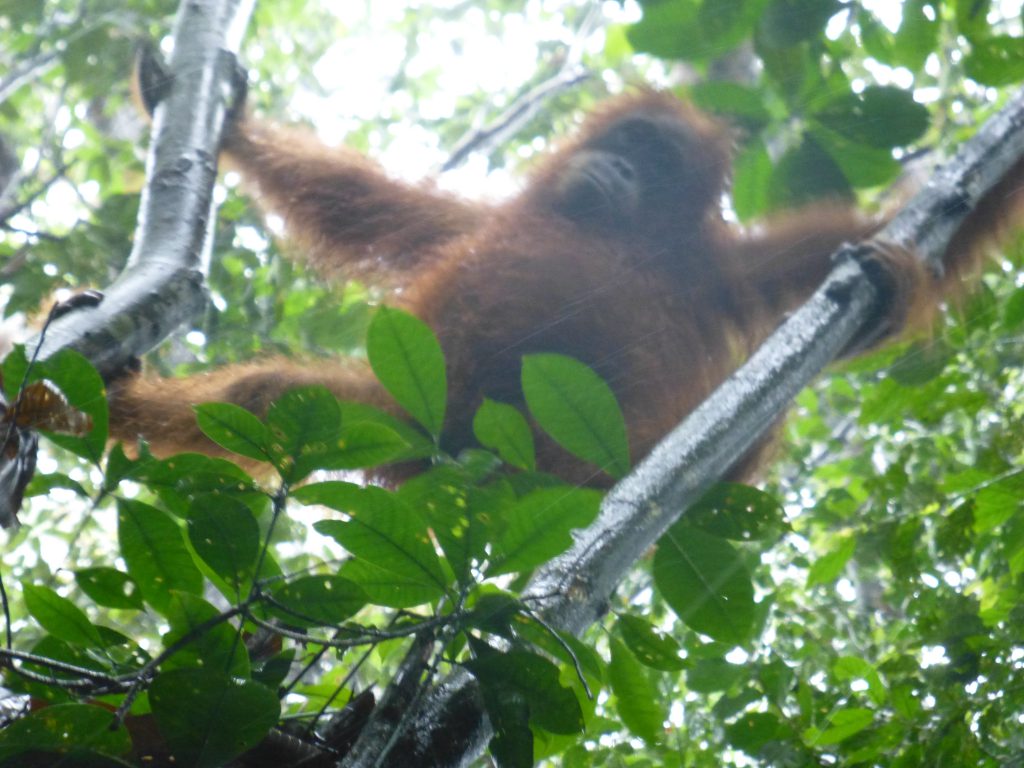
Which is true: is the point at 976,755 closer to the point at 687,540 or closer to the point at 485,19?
the point at 687,540

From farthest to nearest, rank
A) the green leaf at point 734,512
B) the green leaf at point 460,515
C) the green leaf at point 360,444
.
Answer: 1. the green leaf at point 734,512
2. the green leaf at point 360,444
3. the green leaf at point 460,515

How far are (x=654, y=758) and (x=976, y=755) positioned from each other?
812mm

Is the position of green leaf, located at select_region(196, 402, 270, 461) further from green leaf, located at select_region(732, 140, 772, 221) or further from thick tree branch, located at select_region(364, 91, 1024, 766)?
green leaf, located at select_region(732, 140, 772, 221)

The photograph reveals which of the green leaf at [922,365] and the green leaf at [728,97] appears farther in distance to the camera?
the green leaf at [728,97]

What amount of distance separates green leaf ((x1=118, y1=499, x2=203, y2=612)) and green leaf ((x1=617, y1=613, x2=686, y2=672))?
1.86 ft

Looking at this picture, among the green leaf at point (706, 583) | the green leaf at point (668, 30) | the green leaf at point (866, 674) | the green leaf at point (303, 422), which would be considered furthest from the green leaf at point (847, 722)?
the green leaf at point (668, 30)

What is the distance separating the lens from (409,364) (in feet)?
4.58

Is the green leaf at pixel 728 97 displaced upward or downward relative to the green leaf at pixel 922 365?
upward

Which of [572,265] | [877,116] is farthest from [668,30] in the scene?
[572,265]

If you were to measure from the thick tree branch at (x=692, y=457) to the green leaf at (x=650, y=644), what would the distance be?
0.05 m

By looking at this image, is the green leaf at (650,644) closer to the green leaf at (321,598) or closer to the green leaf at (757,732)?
the green leaf at (321,598)

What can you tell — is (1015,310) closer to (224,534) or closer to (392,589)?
Result: (392,589)

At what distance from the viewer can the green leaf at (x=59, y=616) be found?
1217 millimetres

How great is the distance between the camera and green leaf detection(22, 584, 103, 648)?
1.22m
